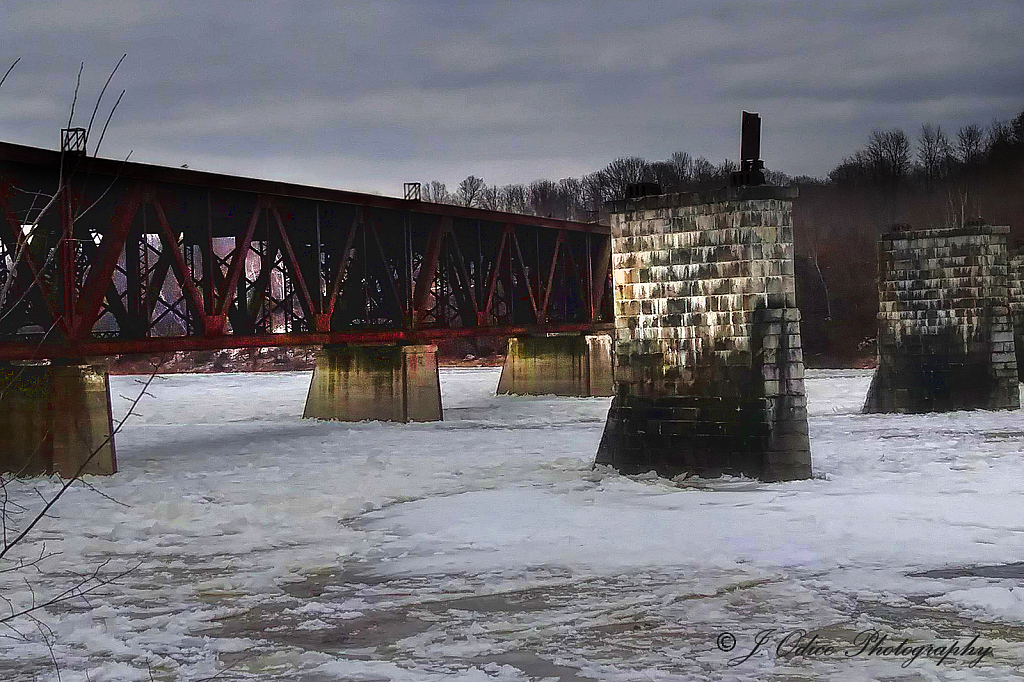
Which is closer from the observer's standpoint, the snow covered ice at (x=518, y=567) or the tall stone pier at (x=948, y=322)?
the snow covered ice at (x=518, y=567)

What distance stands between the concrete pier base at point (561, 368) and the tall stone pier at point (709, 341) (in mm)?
24093

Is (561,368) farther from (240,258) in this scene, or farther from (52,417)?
(52,417)

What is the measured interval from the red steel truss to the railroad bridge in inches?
2.2

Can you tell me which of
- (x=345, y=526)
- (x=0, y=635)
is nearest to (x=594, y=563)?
(x=345, y=526)

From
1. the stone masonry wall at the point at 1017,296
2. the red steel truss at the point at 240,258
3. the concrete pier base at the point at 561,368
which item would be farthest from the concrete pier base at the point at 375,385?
the stone masonry wall at the point at 1017,296

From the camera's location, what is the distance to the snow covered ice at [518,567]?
8.83m

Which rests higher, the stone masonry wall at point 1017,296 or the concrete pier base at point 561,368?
the stone masonry wall at point 1017,296

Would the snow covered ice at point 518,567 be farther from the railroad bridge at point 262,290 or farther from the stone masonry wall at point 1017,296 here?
the stone masonry wall at point 1017,296

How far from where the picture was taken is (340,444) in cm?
2577

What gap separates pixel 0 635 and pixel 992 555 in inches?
395

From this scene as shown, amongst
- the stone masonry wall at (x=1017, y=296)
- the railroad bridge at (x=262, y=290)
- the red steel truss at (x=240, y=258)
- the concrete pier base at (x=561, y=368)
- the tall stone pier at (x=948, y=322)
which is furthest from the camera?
the concrete pier base at (x=561, y=368)

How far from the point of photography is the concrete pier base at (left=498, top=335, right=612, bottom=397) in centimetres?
4434

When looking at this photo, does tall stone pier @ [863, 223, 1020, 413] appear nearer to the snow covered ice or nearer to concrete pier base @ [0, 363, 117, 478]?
the snow covered ice

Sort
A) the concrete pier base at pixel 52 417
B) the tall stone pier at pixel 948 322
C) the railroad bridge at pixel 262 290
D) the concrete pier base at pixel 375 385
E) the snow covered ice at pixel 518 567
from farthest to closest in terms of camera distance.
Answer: the concrete pier base at pixel 375 385, the tall stone pier at pixel 948 322, the railroad bridge at pixel 262 290, the concrete pier base at pixel 52 417, the snow covered ice at pixel 518 567
